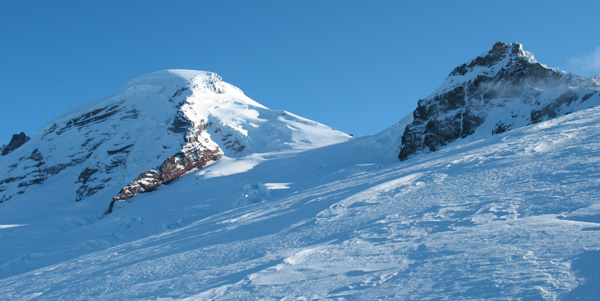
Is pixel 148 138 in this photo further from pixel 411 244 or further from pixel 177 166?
pixel 411 244

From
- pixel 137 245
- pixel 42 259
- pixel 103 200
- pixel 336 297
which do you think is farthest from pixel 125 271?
pixel 103 200

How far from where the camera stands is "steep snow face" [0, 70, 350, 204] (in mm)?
33688

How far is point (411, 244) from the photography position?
257 inches

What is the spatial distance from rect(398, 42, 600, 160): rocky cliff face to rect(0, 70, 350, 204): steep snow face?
35.4 feet

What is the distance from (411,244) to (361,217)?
8.84 ft

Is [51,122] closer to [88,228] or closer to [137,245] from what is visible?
[88,228]

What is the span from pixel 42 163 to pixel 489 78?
126ft

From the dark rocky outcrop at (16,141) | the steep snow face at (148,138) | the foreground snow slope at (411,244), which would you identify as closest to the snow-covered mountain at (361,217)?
the foreground snow slope at (411,244)

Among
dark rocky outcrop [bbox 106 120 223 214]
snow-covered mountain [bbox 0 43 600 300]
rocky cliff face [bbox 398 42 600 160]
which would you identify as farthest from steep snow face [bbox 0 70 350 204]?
rocky cliff face [bbox 398 42 600 160]

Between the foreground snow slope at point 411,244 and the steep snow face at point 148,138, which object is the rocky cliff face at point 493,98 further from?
the steep snow face at point 148,138

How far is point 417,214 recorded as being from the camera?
328 inches

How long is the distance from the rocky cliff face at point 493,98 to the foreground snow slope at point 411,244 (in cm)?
965

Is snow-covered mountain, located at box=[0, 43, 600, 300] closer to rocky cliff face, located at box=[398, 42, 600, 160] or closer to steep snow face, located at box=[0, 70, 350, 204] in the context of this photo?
rocky cliff face, located at box=[398, 42, 600, 160]

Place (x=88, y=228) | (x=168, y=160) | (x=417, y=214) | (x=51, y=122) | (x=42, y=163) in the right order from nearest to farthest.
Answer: (x=417, y=214) → (x=88, y=228) → (x=168, y=160) → (x=42, y=163) → (x=51, y=122)
